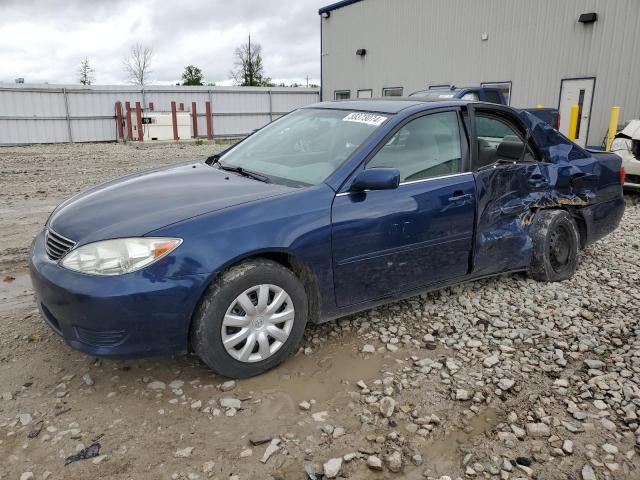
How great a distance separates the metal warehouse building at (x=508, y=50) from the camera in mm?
13086

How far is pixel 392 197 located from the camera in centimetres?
343

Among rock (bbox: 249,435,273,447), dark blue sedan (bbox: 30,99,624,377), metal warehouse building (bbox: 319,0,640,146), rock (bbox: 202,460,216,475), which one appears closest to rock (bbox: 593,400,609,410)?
dark blue sedan (bbox: 30,99,624,377)

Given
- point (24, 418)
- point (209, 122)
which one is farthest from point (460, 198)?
point (209, 122)

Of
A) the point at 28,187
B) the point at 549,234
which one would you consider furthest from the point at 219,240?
the point at 28,187

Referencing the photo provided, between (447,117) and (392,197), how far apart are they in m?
0.92

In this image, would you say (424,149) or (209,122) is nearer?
(424,149)

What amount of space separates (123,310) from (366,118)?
209 cm

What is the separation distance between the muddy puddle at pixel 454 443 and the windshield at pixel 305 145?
164cm

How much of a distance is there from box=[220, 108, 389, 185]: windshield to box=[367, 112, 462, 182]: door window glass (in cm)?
19

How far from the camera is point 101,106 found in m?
23.2

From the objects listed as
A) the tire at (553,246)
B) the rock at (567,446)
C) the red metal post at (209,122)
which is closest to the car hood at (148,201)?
the rock at (567,446)

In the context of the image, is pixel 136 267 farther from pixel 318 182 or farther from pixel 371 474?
pixel 371 474

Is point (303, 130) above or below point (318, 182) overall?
above

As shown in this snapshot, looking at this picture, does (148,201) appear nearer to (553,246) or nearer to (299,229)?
(299,229)
